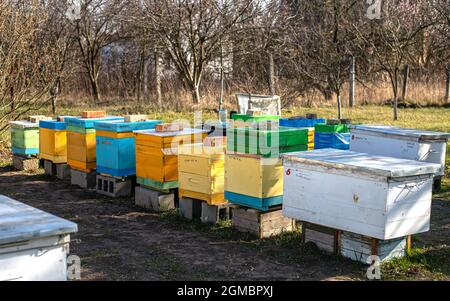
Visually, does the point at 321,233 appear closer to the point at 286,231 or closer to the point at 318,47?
the point at 286,231

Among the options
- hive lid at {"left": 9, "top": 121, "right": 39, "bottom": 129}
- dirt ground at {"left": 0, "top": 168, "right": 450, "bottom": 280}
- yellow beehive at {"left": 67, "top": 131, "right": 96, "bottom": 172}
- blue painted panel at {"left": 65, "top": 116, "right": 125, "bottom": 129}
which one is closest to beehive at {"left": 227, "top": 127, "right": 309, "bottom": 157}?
dirt ground at {"left": 0, "top": 168, "right": 450, "bottom": 280}

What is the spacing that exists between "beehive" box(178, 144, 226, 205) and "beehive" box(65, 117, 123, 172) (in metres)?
2.00

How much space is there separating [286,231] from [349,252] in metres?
0.97

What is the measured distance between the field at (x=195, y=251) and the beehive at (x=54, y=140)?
1248 mm

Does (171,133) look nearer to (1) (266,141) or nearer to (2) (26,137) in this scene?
(1) (266,141)

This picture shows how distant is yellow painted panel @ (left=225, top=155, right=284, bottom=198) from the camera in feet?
19.3

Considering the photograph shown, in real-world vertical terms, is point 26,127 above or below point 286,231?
above

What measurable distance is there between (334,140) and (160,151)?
2.49 metres

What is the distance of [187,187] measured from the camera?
670cm

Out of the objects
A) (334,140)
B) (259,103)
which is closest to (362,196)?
(334,140)

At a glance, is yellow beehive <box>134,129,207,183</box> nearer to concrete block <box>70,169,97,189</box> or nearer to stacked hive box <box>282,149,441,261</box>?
concrete block <box>70,169,97,189</box>

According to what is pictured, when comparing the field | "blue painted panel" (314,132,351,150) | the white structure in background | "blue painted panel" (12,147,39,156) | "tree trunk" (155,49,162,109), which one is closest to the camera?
the field

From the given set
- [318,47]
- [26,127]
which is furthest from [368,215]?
[318,47]

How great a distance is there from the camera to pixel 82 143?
8.25 m
